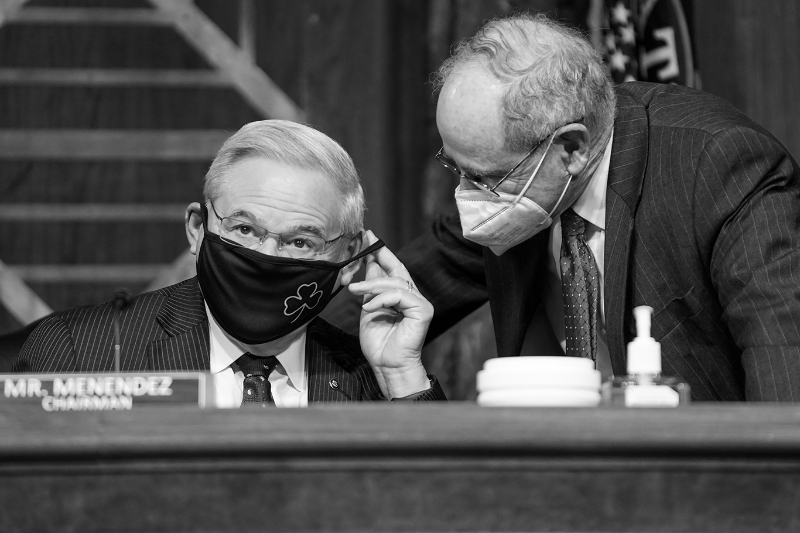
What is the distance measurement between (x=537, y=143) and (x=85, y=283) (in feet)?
7.39

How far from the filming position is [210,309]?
190 centimetres

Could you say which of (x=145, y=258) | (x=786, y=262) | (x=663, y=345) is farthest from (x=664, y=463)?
(x=145, y=258)

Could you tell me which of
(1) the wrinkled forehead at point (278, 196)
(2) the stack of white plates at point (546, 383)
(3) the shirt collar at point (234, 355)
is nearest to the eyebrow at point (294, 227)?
(1) the wrinkled forehead at point (278, 196)

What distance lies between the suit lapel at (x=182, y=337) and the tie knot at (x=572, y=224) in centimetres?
71

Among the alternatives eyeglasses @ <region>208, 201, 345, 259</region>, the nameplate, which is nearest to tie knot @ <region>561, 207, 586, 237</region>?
eyeglasses @ <region>208, 201, 345, 259</region>

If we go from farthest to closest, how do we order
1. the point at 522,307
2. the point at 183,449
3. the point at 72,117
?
1. the point at 72,117
2. the point at 522,307
3. the point at 183,449

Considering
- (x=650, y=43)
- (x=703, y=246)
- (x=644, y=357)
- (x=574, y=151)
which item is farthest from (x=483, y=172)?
(x=650, y=43)

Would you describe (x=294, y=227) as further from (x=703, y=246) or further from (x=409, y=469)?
(x=409, y=469)

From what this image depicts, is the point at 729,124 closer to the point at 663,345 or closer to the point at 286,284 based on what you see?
the point at 663,345

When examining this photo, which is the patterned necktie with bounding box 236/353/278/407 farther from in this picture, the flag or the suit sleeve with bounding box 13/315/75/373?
the flag

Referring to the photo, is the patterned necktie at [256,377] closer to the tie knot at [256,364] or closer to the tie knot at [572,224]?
the tie knot at [256,364]

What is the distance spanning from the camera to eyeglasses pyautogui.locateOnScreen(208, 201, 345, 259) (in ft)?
6.16

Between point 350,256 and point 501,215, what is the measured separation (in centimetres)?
29

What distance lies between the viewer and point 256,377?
1.88 meters
